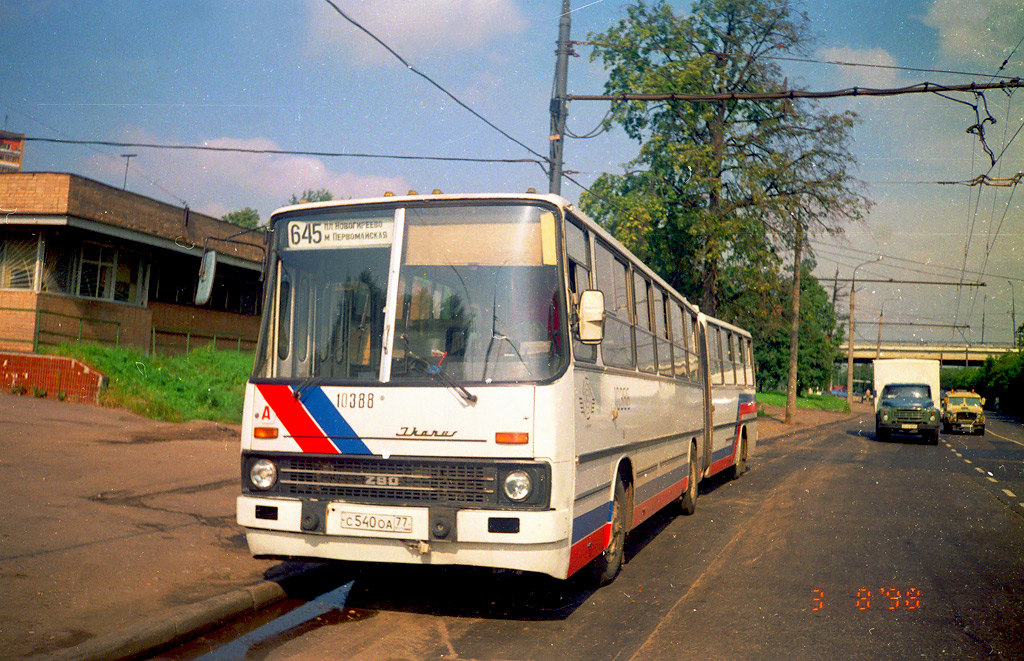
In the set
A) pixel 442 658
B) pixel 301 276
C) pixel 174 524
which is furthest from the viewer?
pixel 174 524

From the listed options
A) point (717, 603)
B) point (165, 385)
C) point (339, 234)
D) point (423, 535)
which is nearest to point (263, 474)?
point (423, 535)

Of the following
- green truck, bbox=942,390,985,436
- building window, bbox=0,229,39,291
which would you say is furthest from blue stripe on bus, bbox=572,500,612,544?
green truck, bbox=942,390,985,436

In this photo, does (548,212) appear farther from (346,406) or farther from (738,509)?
(738,509)

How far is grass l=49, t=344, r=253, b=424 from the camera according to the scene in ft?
56.1

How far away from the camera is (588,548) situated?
20.7 ft

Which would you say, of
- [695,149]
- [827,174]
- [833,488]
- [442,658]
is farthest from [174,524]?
[827,174]

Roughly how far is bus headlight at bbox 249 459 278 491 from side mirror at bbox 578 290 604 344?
2339 mm

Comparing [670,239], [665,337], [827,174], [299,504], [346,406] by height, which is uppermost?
[827,174]

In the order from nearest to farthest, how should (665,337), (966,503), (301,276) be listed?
1. (301,276)
2. (665,337)
3. (966,503)

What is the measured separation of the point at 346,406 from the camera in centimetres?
589

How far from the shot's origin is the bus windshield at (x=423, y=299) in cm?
581

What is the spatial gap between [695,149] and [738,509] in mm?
17425

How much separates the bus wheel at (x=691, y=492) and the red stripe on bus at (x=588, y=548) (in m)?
4.92

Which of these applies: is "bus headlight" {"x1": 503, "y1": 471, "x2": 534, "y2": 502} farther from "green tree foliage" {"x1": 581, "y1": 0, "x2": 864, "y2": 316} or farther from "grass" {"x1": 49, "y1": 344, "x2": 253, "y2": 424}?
"green tree foliage" {"x1": 581, "y1": 0, "x2": 864, "y2": 316}
